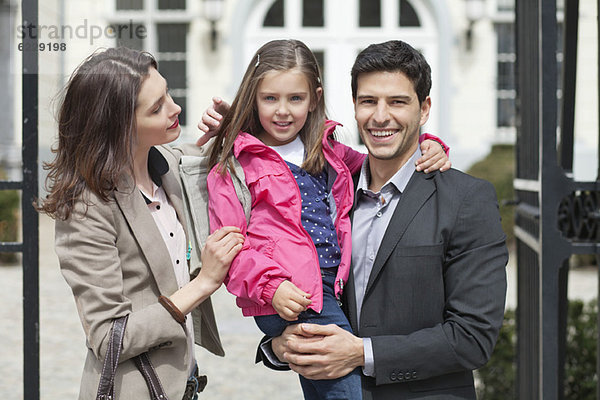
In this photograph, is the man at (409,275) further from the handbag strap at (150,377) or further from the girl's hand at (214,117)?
the girl's hand at (214,117)

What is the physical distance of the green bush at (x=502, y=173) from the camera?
11.1 m

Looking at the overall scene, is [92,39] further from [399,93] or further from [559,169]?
[559,169]

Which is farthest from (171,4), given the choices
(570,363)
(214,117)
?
(214,117)

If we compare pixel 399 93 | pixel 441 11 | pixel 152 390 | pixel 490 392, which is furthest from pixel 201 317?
pixel 441 11

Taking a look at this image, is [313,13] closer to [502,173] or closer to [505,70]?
[505,70]

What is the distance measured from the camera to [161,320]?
6.76 ft

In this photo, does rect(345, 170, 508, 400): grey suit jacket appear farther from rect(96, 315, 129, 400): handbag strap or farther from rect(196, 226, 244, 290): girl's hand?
rect(96, 315, 129, 400): handbag strap

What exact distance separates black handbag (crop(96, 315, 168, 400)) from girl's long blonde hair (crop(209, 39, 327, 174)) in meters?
0.59

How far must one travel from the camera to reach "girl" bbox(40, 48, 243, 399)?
2.02m

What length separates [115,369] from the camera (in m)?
2.04

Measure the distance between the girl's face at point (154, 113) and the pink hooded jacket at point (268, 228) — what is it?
207 millimetres

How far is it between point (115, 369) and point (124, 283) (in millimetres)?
236

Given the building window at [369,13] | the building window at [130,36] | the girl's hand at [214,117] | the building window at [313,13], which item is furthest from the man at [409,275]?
the building window at [369,13]

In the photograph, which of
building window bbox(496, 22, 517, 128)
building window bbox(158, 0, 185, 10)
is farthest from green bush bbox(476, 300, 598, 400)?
building window bbox(158, 0, 185, 10)
